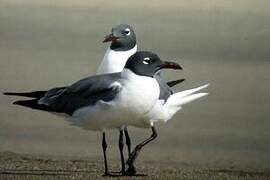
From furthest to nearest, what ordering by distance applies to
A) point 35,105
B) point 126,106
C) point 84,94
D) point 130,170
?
1. point 35,105
2. point 130,170
3. point 84,94
4. point 126,106

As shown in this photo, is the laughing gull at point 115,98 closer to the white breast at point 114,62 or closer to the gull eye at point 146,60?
the gull eye at point 146,60

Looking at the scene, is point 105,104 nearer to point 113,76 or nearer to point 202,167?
point 113,76

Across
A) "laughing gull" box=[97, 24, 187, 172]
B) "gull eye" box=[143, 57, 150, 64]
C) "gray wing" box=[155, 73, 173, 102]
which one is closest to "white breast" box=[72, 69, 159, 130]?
"gull eye" box=[143, 57, 150, 64]

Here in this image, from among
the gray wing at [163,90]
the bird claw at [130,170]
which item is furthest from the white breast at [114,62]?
the bird claw at [130,170]

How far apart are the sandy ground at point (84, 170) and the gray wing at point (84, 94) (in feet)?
1.60

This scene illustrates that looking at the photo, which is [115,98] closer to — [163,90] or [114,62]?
[163,90]

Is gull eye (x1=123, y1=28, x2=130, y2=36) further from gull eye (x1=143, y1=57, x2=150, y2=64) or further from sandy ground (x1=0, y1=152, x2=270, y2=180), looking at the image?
sandy ground (x1=0, y1=152, x2=270, y2=180)

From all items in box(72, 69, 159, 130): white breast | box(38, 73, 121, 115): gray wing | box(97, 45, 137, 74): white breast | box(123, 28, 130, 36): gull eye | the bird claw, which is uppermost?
box(123, 28, 130, 36): gull eye

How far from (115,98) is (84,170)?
0.83 m

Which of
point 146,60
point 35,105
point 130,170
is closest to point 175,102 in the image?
point 146,60

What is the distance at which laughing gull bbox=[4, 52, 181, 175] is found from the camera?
6.52m

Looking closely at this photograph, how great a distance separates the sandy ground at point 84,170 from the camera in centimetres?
673

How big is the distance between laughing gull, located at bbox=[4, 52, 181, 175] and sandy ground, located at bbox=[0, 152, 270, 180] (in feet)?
1.01

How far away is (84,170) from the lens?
7.09 m
